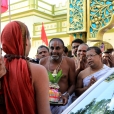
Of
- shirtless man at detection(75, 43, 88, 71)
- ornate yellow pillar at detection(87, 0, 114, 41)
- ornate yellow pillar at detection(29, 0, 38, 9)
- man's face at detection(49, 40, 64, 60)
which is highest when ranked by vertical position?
ornate yellow pillar at detection(29, 0, 38, 9)

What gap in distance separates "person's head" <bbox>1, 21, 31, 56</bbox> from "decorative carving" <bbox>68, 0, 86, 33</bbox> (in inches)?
276

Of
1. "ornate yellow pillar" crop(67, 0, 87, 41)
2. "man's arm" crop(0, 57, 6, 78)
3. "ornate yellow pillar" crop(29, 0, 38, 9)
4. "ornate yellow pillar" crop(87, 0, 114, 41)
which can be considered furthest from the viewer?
"ornate yellow pillar" crop(29, 0, 38, 9)

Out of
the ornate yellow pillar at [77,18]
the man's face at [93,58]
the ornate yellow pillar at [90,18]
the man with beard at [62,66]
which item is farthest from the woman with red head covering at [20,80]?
the ornate yellow pillar at [77,18]

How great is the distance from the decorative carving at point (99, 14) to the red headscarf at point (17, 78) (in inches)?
273

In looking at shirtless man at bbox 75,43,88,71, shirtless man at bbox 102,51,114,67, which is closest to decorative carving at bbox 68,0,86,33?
shirtless man at bbox 102,51,114,67

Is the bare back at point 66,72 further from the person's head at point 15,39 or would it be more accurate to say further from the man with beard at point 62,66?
the person's head at point 15,39

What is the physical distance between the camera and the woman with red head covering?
4.66 feet

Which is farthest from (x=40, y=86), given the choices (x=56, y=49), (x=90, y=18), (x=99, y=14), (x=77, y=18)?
(x=77, y=18)

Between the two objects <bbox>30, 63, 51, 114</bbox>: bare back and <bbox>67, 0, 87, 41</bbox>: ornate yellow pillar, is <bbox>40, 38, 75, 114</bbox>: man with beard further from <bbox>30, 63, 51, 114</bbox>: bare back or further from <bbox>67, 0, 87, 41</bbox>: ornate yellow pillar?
<bbox>67, 0, 87, 41</bbox>: ornate yellow pillar

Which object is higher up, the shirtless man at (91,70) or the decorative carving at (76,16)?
the decorative carving at (76,16)

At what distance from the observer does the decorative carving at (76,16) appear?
8.49m

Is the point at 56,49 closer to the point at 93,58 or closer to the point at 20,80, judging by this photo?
the point at 93,58

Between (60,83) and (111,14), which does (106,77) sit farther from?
(111,14)

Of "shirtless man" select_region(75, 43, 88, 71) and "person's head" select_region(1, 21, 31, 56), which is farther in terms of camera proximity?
"shirtless man" select_region(75, 43, 88, 71)
